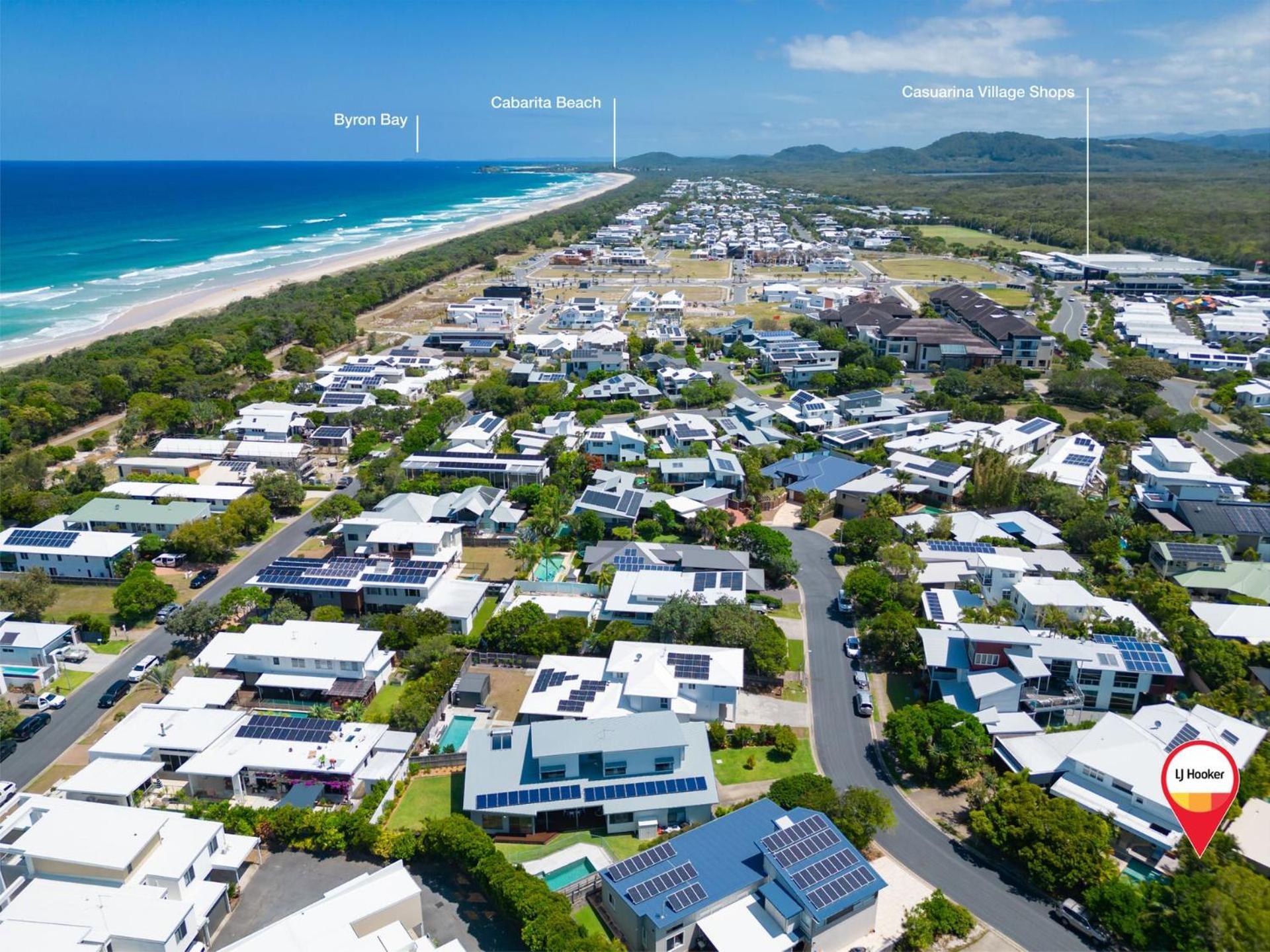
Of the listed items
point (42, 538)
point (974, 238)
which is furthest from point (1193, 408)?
point (974, 238)

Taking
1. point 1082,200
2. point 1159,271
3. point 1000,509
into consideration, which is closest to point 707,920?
point 1000,509

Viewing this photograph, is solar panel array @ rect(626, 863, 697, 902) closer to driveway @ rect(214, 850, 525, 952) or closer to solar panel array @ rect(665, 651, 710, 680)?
driveway @ rect(214, 850, 525, 952)

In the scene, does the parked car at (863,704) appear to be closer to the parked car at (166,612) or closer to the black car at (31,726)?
the parked car at (166,612)

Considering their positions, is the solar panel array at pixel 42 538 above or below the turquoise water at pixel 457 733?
above

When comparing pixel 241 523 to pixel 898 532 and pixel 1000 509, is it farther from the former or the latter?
pixel 1000 509

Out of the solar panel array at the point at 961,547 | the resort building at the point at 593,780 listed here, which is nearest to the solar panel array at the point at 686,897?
the resort building at the point at 593,780

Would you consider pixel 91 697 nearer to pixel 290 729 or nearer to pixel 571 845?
pixel 290 729
